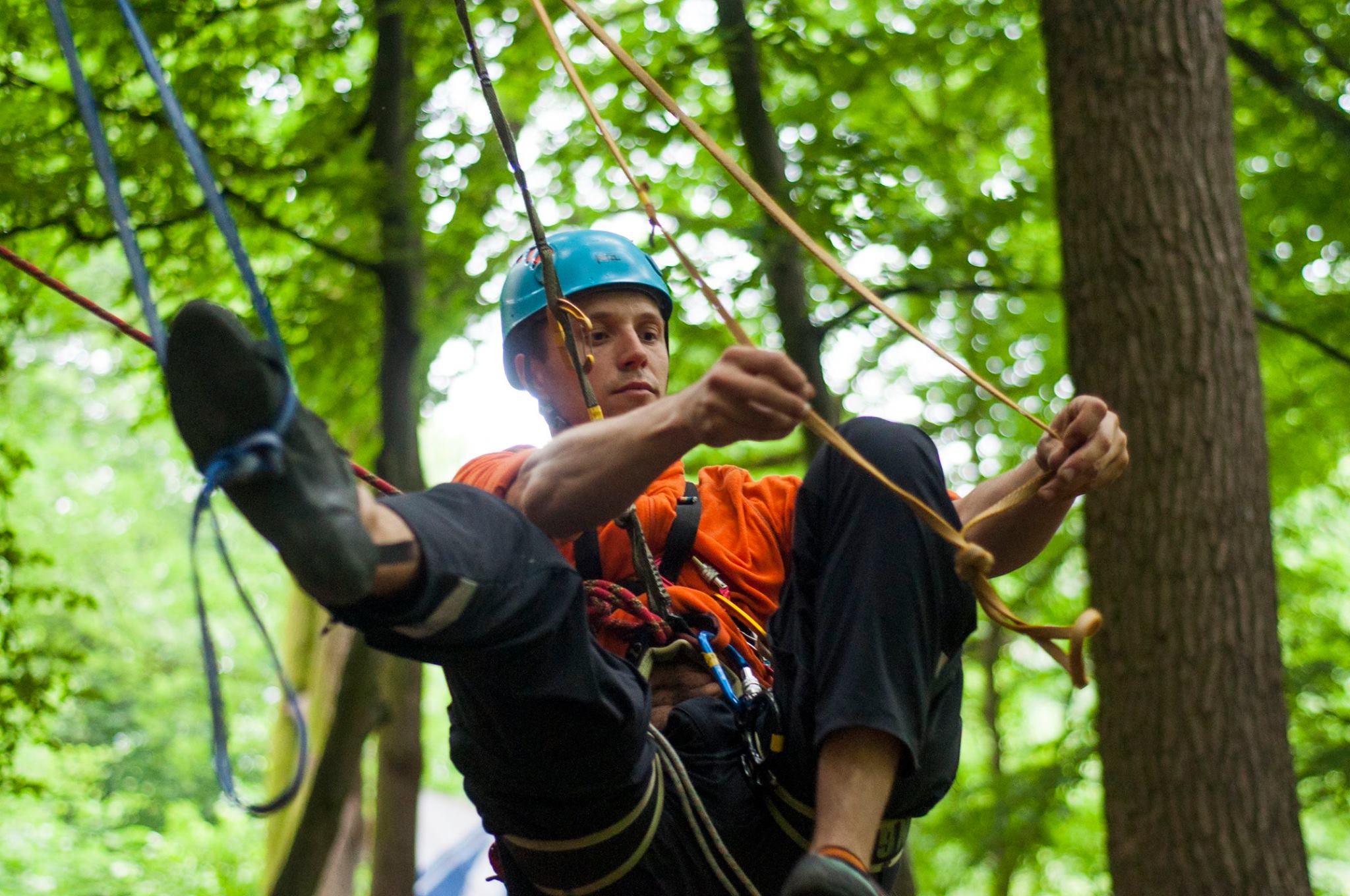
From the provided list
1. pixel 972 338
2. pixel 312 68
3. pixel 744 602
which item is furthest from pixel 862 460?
pixel 972 338

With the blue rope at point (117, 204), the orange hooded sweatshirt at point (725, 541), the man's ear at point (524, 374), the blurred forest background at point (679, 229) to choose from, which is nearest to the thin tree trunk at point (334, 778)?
the blurred forest background at point (679, 229)

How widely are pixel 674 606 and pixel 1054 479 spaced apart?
760 mm

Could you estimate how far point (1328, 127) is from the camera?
5.52m

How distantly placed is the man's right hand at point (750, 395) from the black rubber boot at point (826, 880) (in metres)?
0.62

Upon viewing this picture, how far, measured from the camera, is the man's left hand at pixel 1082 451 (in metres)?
2.46

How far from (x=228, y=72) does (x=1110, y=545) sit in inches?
160

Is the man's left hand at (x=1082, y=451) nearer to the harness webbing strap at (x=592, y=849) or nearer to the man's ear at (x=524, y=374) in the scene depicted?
the harness webbing strap at (x=592, y=849)

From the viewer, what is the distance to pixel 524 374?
3.23 meters

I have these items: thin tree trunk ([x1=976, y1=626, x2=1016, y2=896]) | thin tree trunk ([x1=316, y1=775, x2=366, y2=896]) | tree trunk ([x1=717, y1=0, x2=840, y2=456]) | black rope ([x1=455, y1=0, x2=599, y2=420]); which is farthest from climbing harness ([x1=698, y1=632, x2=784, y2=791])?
thin tree trunk ([x1=316, y1=775, x2=366, y2=896])

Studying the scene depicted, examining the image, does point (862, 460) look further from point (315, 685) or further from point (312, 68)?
point (315, 685)

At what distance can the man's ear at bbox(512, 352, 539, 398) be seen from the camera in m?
3.22

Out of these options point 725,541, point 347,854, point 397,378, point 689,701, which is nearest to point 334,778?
point 397,378

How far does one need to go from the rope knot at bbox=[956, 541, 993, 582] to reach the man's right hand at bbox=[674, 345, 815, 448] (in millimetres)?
350

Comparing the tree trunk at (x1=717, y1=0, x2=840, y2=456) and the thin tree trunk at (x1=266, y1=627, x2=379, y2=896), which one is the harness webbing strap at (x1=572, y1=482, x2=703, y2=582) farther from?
the thin tree trunk at (x1=266, y1=627, x2=379, y2=896)
